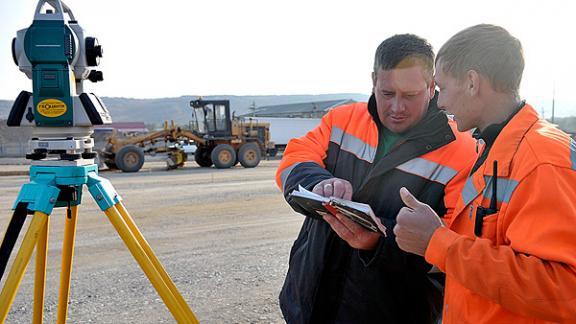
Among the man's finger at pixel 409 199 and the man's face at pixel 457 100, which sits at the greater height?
the man's face at pixel 457 100

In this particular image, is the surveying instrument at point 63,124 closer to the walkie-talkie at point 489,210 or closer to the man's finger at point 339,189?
the man's finger at point 339,189

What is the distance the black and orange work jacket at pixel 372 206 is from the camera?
1818 mm

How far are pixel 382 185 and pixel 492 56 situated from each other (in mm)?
685

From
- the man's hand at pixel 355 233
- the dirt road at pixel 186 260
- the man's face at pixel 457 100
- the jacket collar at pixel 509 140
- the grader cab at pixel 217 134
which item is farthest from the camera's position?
the grader cab at pixel 217 134

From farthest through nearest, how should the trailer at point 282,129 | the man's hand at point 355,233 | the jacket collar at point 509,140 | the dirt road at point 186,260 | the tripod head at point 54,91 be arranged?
the trailer at point 282,129, the dirt road at point 186,260, the tripod head at point 54,91, the man's hand at point 355,233, the jacket collar at point 509,140

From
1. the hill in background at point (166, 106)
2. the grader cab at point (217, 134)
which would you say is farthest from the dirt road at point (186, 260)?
the hill in background at point (166, 106)

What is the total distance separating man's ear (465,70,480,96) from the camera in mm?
1397

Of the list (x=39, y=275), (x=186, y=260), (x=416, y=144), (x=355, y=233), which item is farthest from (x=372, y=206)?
(x=186, y=260)

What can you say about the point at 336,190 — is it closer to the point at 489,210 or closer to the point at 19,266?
the point at 489,210

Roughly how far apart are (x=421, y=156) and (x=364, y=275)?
1.79ft

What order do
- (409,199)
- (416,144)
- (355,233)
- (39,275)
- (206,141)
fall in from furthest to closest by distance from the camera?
(206,141) → (39,275) → (416,144) → (355,233) → (409,199)

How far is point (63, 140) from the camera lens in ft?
6.90

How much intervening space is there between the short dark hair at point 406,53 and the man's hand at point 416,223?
718mm

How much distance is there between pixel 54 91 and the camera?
2096 millimetres
